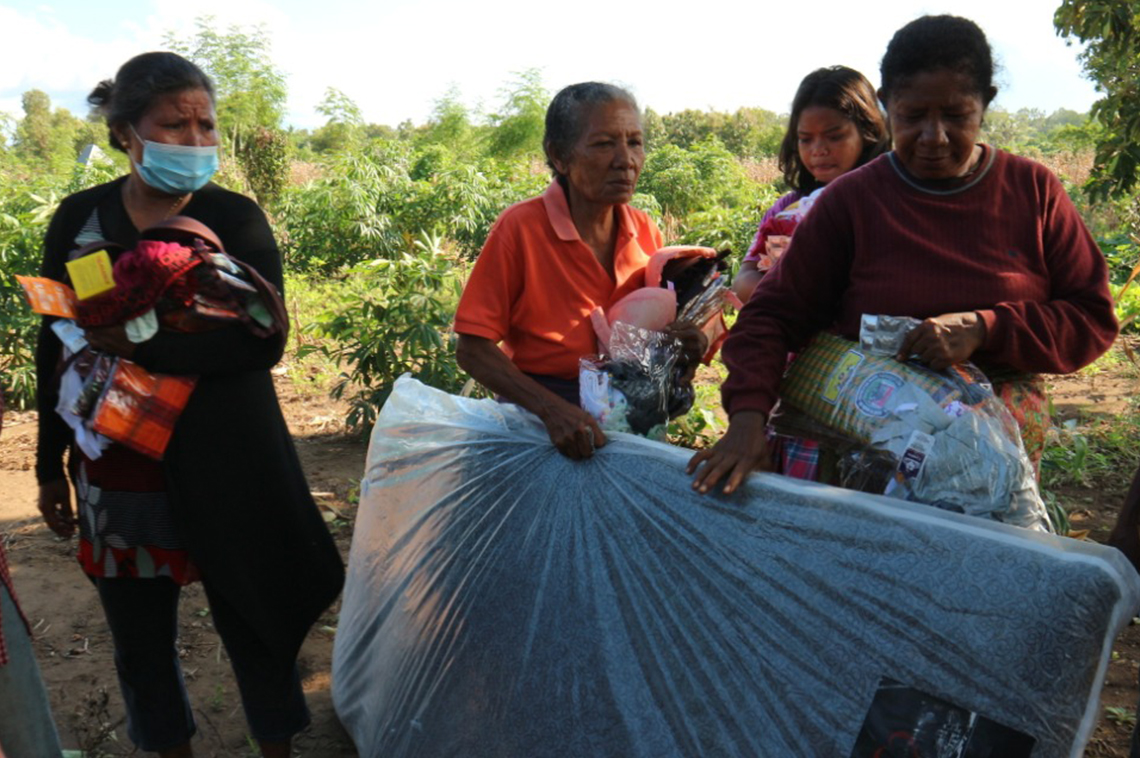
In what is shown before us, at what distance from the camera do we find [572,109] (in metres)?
2.17

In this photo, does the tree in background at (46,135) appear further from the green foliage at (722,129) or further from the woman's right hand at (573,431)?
the green foliage at (722,129)

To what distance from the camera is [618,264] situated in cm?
224

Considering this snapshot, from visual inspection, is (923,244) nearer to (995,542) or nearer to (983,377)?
(983,377)

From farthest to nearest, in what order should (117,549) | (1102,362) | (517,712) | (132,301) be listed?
(1102,362) < (117,549) < (132,301) < (517,712)

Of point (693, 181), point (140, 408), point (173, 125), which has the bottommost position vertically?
point (140, 408)

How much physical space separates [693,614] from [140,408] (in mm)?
1209

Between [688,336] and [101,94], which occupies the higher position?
[101,94]

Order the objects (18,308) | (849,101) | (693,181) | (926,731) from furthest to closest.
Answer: (693,181) → (18,308) → (849,101) → (926,731)

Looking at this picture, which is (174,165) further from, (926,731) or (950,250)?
(926,731)

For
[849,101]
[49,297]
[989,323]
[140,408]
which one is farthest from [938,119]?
[49,297]

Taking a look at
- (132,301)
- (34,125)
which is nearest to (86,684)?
(132,301)

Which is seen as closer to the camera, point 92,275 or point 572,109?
point 92,275

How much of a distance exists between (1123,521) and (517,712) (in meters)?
1.14

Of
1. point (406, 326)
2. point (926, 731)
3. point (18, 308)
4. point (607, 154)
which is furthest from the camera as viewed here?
point (18, 308)
